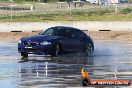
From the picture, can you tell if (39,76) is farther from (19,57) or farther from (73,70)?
(19,57)

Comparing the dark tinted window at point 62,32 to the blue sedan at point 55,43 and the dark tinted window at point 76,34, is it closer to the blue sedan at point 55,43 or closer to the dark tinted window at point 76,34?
the blue sedan at point 55,43

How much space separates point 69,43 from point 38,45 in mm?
2251

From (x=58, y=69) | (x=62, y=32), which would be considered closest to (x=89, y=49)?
(x=62, y=32)

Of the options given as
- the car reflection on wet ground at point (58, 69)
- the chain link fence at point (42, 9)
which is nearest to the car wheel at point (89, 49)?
the car reflection on wet ground at point (58, 69)

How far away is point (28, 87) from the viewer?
16797 millimetres

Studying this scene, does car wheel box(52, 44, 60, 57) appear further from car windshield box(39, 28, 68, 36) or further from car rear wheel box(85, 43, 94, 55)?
car rear wheel box(85, 43, 94, 55)

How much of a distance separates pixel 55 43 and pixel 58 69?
5.59m

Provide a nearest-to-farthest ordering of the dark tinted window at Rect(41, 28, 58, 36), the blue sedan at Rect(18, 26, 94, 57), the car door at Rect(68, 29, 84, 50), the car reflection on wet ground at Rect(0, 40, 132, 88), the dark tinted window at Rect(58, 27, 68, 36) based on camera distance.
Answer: the car reflection on wet ground at Rect(0, 40, 132, 88) → the blue sedan at Rect(18, 26, 94, 57) → the dark tinted window at Rect(41, 28, 58, 36) → the dark tinted window at Rect(58, 27, 68, 36) → the car door at Rect(68, 29, 84, 50)

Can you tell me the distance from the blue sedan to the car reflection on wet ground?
0.37m

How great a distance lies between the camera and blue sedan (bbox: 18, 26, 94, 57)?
89.9ft

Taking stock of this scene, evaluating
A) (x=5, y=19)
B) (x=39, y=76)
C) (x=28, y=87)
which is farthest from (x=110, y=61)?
(x=5, y=19)

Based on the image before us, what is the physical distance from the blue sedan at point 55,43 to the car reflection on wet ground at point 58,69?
1.20ft

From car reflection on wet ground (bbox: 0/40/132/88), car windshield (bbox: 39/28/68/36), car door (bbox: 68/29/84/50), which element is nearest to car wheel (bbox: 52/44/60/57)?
car reflection on wet ground (bbox: 0/40/132/88)

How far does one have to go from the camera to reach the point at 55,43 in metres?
27.7
